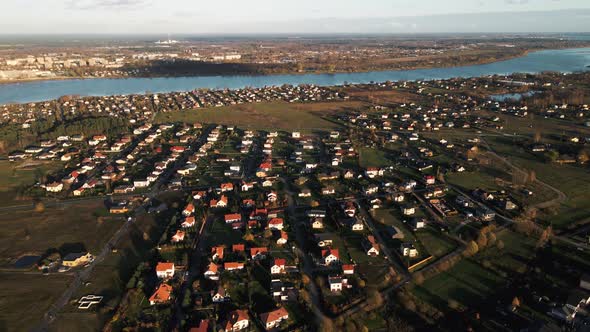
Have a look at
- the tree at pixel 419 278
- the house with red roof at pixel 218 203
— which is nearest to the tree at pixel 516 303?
the tree at pixel 419 278

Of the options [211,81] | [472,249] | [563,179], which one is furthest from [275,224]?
[211,81]

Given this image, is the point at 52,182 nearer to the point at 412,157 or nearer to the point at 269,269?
the point at 269,269

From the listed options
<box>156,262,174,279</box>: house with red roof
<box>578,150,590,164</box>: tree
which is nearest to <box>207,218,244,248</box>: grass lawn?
<box>156,262,174,279</box>: house with red roof

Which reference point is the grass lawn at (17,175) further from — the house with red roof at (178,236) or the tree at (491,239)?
the tree at (491,239)

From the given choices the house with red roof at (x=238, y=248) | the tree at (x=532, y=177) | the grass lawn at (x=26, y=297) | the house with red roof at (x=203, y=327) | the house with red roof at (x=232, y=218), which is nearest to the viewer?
the house with red roof at (x=203, y=327)

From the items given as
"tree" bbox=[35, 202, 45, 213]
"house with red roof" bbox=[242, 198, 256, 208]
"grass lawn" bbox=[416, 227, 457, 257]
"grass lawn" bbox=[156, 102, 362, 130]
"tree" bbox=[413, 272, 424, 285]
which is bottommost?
"tree" bbox=[413, 272, 424, 285]

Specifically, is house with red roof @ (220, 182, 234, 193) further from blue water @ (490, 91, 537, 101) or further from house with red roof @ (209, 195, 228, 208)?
blue water @ (490, 91, 537, 101)

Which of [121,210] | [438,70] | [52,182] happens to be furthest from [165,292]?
[438,70]
